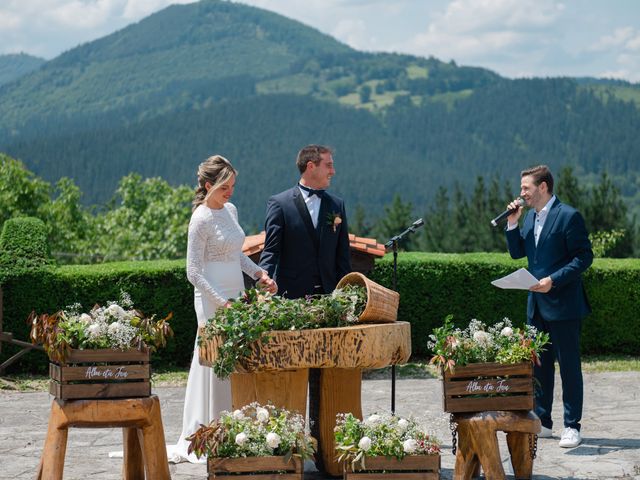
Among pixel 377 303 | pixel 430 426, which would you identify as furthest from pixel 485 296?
pixel 377 303

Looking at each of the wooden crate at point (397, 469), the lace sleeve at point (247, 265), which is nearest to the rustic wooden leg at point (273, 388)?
the wooden crate at point (397, 469)

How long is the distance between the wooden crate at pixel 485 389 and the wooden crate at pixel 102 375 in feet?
6.15

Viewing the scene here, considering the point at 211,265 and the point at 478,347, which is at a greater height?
the point at 211,265

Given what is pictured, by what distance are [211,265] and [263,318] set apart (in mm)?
1426

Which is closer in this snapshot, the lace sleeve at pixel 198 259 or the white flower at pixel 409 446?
the white flower at pixel 409 446

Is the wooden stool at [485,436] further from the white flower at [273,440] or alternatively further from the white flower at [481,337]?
the white flower at [273,440]

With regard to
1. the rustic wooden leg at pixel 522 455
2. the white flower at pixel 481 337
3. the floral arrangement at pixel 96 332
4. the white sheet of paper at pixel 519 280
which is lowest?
the rustic wooden leg at pixel 522 455

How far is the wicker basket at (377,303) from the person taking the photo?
19.9 ft

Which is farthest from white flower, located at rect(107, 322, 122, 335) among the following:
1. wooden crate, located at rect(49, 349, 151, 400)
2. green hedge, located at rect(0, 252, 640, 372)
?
green hedge, located at rect(0, 252, 640, 372)

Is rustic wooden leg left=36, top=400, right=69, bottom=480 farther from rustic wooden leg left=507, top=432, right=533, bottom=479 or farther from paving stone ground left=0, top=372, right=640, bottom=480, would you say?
rustic wooden leg left=507, top=432, right=533, bottom=479

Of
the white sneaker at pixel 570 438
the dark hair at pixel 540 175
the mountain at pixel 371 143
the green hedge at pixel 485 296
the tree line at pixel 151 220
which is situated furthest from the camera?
the mountain at pixel 371 143

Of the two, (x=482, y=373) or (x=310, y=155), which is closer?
(x=482, y=373)

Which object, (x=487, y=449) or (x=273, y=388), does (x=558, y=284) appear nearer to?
(x=487, y=449)

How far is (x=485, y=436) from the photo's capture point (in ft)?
20.2
